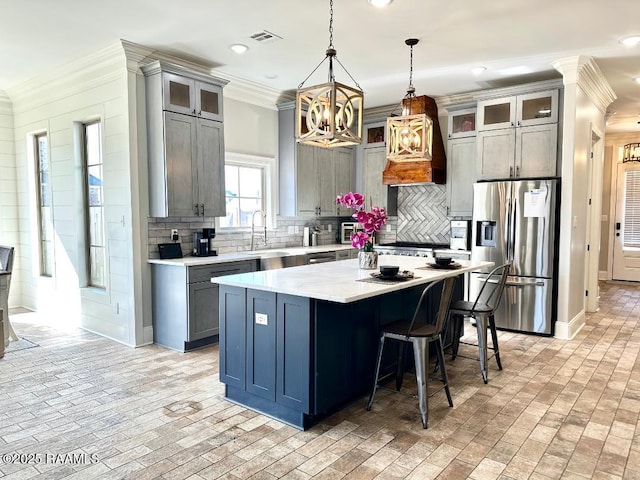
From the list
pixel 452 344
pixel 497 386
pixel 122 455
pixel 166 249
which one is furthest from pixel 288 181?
pixel 122 455

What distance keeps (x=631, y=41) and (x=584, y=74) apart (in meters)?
0.65

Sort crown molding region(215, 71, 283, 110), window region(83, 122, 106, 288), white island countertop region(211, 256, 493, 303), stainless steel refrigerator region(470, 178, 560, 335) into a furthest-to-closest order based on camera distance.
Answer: crown molding region(215, 71, 283, 110)
window region(83, 122, 106, 288)
stainless steel refrigerator region(470, 178, 560, 335)
white island countertop region(211, 256, 493, 303)

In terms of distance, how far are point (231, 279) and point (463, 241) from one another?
3440 millimetres

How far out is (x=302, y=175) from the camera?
19.8 feet

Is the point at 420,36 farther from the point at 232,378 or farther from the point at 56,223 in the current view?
the point at 56,223

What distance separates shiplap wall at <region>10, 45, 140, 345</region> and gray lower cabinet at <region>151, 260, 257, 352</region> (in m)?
0.25

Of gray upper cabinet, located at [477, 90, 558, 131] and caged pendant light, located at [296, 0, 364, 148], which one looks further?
gray upper cabinet, located at [477, 90, 558, 131]

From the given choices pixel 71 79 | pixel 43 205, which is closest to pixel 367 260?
pixel 71 79

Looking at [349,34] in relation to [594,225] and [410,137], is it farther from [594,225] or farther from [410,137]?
[594,225]

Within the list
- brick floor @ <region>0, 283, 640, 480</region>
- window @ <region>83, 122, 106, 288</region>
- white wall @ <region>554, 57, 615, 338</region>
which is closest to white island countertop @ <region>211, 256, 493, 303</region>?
brick floor @ <region>0, 283, 640, 480</region>

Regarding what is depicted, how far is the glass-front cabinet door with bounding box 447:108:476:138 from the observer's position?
5.68 m

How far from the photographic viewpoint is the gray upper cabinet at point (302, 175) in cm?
597

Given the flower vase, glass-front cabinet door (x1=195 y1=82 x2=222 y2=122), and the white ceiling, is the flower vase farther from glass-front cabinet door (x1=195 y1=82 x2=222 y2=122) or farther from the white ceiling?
glass-front cabinet door (x1=195 y1=82 x2=222 y2=122)

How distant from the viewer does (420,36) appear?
401cm
